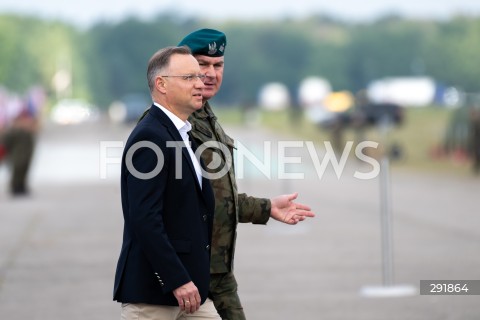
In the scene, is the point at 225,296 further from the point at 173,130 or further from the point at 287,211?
the point at 173,130

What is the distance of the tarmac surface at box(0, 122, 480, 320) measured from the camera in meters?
11.7

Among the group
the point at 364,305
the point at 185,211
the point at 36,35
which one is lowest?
the point at 364,305

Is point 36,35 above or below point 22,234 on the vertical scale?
above

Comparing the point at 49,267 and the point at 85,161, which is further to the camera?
the point at 85,161

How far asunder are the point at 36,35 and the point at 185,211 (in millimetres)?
167496

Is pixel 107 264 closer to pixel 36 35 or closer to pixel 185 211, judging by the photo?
pixel 185 211

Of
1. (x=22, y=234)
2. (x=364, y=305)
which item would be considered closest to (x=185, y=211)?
(x=364, y=305)

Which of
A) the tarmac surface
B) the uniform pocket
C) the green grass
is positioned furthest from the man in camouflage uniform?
the green grass

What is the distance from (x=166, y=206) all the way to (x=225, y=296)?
88 centimetres

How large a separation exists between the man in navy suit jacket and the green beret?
56cm

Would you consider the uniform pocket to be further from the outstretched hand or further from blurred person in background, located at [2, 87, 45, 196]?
blurred person in background, located at [2, 87, 45, 196]

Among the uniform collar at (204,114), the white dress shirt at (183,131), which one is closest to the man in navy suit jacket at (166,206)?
the white dress shirt at (183,131)

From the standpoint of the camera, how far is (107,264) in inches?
613

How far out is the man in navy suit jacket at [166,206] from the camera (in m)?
5.86
